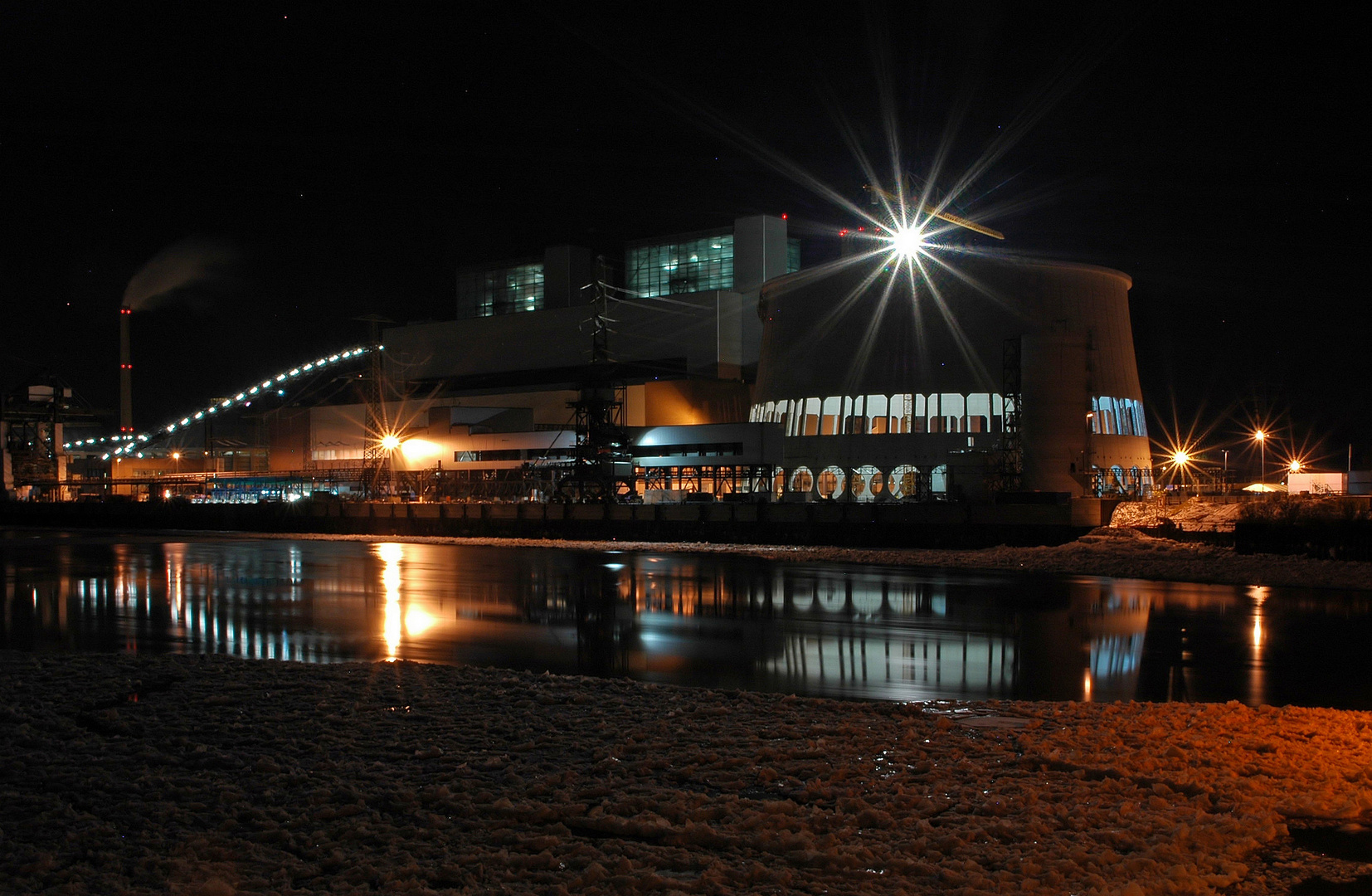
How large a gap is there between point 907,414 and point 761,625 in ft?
119

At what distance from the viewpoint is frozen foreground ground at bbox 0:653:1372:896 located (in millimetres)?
6047

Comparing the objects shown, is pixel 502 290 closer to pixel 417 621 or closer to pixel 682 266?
pixel 682 266

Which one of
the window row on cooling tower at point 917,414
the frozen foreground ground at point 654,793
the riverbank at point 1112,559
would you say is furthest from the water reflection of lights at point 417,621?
the window row on cooling tower at point 917,414

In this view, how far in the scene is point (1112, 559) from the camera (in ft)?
93.8

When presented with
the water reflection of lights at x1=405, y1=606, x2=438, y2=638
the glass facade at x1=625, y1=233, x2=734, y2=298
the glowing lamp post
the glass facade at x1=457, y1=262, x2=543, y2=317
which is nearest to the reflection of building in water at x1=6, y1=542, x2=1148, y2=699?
the water reflection of lights at x1=405, y1=606, x2=438, y2=638

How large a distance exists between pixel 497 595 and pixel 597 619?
4.52 m

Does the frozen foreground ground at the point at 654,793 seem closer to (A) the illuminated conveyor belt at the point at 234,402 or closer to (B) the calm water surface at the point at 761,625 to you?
(B) the calm water surface at the point at 761,625

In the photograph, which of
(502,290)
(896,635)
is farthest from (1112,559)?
(502,290)

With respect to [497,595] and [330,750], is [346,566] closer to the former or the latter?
[497,595]

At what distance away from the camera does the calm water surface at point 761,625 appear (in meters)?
12.5

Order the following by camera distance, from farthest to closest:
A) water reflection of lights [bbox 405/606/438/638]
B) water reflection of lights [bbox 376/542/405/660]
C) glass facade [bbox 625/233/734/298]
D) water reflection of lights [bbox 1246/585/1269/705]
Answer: glass facade [bbox 625/233/734/298] < water reflection of lights [bbox 405/606/438/638] < water reflection of lights [bbox 376/542/405/660] < water reflection of lights [bbox 1246/585/1269/705]

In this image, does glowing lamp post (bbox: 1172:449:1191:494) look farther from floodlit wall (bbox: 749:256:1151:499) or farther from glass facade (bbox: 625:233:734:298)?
glass facade (bbox: 625:233:734:298)

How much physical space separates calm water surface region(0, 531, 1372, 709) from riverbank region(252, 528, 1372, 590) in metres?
1.55

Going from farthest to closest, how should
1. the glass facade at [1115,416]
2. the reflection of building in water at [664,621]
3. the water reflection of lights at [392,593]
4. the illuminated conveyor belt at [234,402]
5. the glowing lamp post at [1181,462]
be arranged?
the illuminated conveyor belt at [234,402]
the glowing lamp post at [1181,462]
the glass facade at [1115,416]
the water reflection of lights at [392,593]
the reflection of building in water at [664,621]
